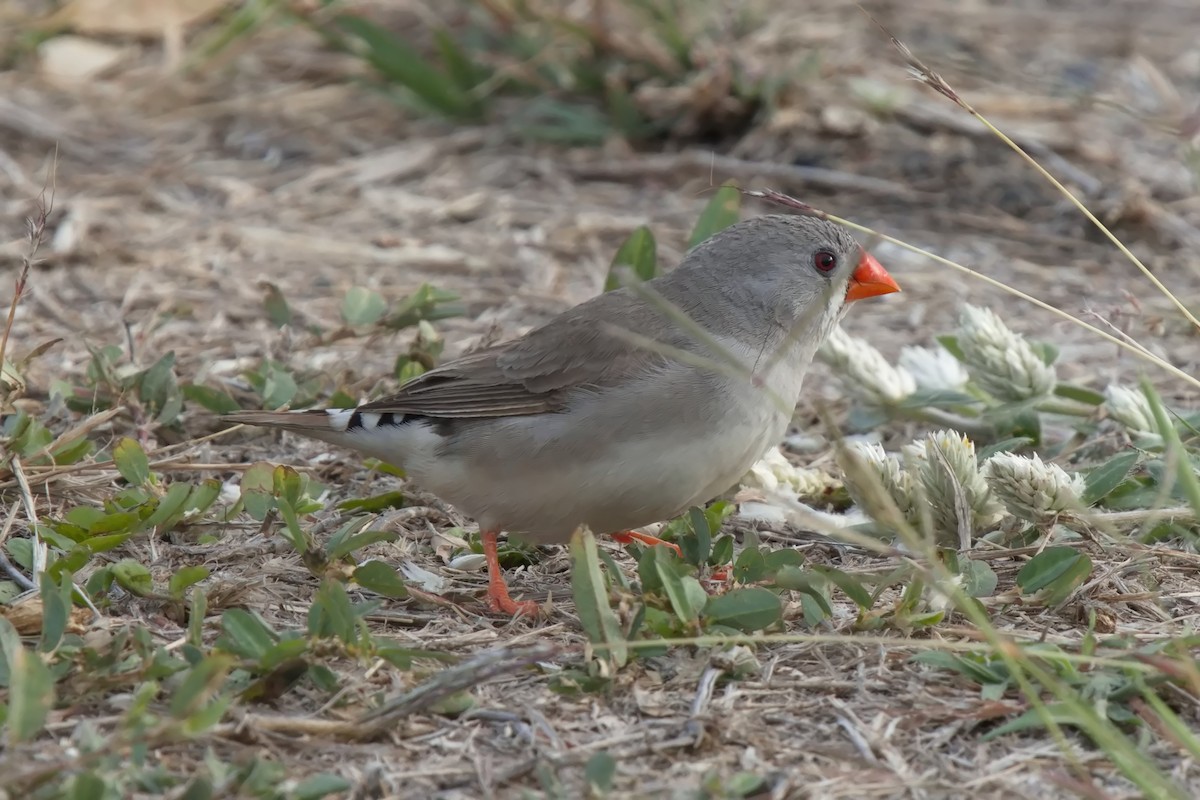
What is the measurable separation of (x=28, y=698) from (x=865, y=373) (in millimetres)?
2797

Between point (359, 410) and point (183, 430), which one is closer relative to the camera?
point (359, 410)

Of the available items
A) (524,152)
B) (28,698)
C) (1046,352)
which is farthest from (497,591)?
(524,152)

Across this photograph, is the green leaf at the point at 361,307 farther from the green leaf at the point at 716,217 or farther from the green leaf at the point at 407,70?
the green leaf at the point at 407,70

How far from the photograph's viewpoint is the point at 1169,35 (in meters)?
8.17

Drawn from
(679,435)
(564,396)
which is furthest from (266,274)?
(679,435)

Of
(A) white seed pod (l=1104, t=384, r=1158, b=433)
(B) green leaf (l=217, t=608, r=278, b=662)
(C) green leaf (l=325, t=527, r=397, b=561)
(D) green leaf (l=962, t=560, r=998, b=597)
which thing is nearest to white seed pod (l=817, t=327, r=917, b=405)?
(A) white seed pod (l=1104, t=384, r=1158, b=433)

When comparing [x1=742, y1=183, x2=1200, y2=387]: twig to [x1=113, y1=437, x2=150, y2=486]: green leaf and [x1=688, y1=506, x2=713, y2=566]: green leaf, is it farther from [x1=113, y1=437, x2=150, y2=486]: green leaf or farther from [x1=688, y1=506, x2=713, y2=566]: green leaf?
[x1=113, y1=437, x2=150, y2=486]: green leaf

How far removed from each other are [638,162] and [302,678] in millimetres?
4253

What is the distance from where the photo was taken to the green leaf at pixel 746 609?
10.6ft

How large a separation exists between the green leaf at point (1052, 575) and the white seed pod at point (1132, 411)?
2.73 ft

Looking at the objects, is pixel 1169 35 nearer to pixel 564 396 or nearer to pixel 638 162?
pixel 638 162

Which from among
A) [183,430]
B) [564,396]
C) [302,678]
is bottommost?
[183,430]

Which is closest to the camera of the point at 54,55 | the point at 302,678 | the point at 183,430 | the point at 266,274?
the point at 302,678

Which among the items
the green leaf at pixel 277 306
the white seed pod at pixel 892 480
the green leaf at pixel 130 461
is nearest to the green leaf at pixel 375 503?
the green leaf at pixel 130 461
